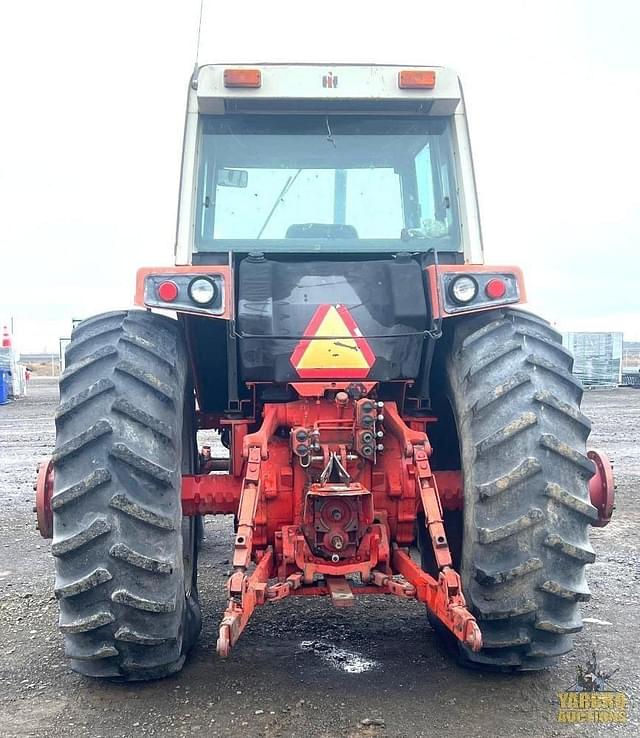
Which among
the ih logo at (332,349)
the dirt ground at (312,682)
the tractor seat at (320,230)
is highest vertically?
the tractor seat at (320,230)

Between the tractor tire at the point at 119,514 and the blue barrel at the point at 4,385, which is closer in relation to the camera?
the tractor tire at the point at 119,514

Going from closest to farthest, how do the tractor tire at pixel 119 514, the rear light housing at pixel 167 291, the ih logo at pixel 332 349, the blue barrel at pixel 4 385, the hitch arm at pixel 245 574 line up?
the hitch arm at pixel 245 574
the tractor tire at pixel 119 514
the rear light housing at pixel 167 291
the ih logo at pixel 332 349
the blue barrel at pixel 4 385

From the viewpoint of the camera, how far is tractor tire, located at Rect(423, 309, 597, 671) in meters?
3.31

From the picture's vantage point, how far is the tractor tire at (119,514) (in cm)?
323

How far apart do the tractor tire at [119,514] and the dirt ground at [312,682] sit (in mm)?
219

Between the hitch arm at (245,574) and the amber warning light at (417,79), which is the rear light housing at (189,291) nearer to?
the hitch arm at (245,574)

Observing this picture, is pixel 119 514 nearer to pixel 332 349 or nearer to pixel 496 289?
pixel 332 349

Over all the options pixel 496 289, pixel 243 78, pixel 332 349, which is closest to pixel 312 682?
pixel 332 349

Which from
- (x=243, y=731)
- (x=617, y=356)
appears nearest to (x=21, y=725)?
(x=243, y=731)

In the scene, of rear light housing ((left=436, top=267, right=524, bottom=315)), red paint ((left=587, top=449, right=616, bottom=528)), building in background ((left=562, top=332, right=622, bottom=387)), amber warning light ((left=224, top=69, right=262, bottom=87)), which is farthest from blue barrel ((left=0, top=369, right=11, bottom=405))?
red paint ((left=587, top=449, right=616, bottom=528))

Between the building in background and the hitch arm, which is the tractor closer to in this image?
the hitch arm

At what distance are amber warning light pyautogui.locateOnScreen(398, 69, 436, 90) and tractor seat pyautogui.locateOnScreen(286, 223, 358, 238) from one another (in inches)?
31.3

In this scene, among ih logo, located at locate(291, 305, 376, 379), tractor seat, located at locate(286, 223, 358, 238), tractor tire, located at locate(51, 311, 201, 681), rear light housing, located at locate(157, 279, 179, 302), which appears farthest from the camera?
tractor seat, located at locate(286, 223, 358, 238)

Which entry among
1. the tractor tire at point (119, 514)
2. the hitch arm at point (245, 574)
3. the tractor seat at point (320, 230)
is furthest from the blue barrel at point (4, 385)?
the hitch arm at point (245, 574)
